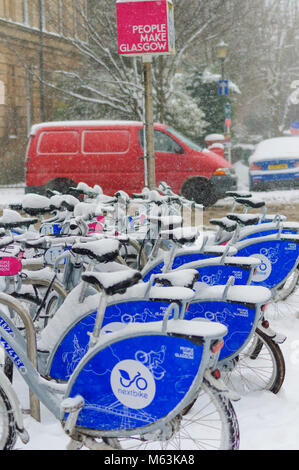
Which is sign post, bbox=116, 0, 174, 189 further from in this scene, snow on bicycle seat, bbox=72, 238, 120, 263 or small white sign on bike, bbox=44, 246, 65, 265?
snow on bicycle seat, bbox=72, 238, 120, 263

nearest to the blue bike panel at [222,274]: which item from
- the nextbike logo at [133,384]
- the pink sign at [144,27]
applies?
the nextbike logo at [133,384]

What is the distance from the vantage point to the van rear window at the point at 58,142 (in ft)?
42.3

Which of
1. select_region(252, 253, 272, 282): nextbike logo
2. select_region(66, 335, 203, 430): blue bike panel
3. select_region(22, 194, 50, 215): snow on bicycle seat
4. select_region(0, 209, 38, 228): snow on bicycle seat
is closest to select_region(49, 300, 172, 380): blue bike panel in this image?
select_region(66, 335, 203, 430): blue bike panel

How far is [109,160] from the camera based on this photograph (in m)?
12.9

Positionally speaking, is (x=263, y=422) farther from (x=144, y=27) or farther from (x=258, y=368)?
(x=144, y=27)

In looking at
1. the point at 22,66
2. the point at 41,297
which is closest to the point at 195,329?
the point at 41,297

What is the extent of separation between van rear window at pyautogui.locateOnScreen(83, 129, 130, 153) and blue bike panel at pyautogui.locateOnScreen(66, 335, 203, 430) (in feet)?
33.8

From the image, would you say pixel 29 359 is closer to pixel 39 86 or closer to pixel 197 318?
pixel 197 318

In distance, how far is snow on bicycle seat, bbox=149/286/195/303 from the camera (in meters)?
2.84

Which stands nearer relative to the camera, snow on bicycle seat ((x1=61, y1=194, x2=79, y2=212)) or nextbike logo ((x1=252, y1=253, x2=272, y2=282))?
snow on bicycle seat ((x1=61, y1=194, x2=79, y2=212))

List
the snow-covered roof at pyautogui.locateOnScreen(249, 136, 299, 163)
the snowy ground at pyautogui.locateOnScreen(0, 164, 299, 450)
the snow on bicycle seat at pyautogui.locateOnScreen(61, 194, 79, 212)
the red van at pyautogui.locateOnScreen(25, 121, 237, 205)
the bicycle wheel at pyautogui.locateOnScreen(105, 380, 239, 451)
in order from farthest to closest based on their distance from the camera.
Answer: the snow-covered roof at pyautogui.locateOnScreen(249, 136, 299, 163), the red van at pyautogui.locateOnScreen(25, 121, 237, 205), the snow on bicycle seat at pyautogui.locateOnScreen(61, 194, 79, 212), the snowy ground at pyautogui.locateOnScreen(0, 164, 299, 450), the bicycle wheel at pyautogui.locateOnScreen(105, 380, 239, 451)

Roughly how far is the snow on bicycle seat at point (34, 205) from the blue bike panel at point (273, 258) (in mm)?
1618

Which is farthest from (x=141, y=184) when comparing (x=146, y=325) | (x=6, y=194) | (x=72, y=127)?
(x=146, y=325)
